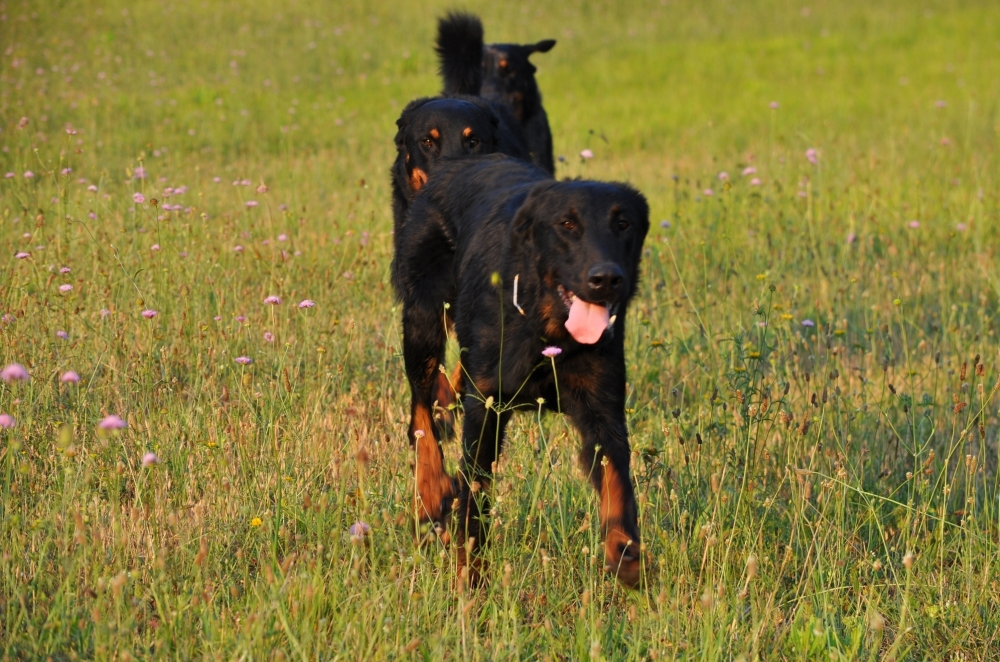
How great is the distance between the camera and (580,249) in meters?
3.12

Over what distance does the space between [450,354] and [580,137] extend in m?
5.80

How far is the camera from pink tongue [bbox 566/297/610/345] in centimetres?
310

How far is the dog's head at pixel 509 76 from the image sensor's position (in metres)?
7.69

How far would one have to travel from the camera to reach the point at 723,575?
2910 mm

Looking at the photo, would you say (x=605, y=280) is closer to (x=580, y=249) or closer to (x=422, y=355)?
(x=580, y=249)

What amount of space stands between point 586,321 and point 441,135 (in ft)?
6.74

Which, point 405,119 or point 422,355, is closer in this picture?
point 422,355

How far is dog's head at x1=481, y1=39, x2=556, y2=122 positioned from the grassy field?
3.77 ft

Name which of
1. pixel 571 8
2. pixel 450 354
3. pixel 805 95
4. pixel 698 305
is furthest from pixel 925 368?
pixel 571 8

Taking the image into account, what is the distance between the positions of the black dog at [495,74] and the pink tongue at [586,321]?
3.55m

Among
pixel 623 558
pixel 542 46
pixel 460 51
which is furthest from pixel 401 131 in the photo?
pixel 542 46

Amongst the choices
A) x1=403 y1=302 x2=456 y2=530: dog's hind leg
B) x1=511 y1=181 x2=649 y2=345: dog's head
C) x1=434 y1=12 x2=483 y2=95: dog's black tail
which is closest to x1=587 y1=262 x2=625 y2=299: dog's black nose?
x1=511 y1=181 x2=649 y2=345: dog's head

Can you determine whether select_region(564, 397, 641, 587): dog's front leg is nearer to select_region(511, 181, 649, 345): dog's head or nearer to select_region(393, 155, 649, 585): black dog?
select_region(393, 155, 649, 585): black dog

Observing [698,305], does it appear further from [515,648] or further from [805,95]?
[805,95]
